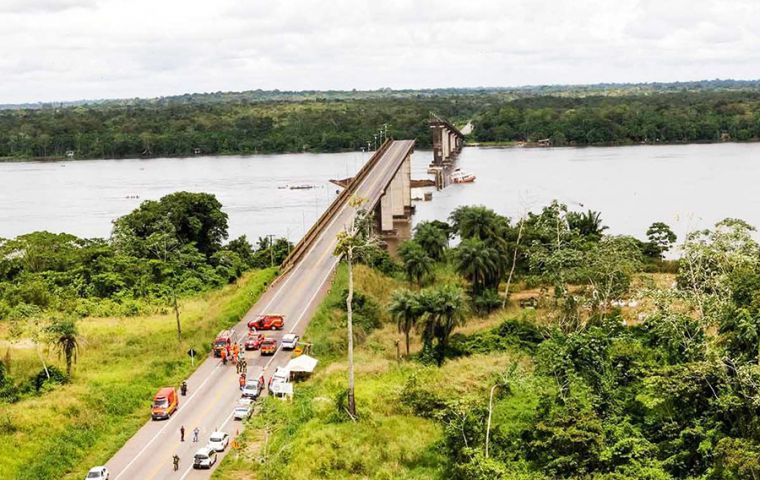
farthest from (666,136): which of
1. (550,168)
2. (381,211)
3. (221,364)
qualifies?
(221,364)

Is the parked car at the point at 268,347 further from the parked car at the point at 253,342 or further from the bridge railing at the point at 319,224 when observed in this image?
the bridge railing at the point at 319,224

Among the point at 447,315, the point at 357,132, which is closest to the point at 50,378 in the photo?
the point at 447,315

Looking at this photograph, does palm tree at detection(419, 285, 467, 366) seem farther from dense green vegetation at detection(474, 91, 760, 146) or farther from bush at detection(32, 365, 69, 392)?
dense green vegetation at detection(474, 91, 760, 146)

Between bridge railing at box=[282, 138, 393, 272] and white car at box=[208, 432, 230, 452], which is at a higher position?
bridge railing at box=[282, 138, 393, 272]

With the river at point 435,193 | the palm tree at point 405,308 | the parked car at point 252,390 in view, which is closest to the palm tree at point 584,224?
the river at point 435,193

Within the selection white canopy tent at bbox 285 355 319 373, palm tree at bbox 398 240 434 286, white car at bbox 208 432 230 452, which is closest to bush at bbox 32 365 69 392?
white canopy tent at bbox 285 355 319 373

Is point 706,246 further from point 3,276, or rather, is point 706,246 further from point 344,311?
point 3,276
